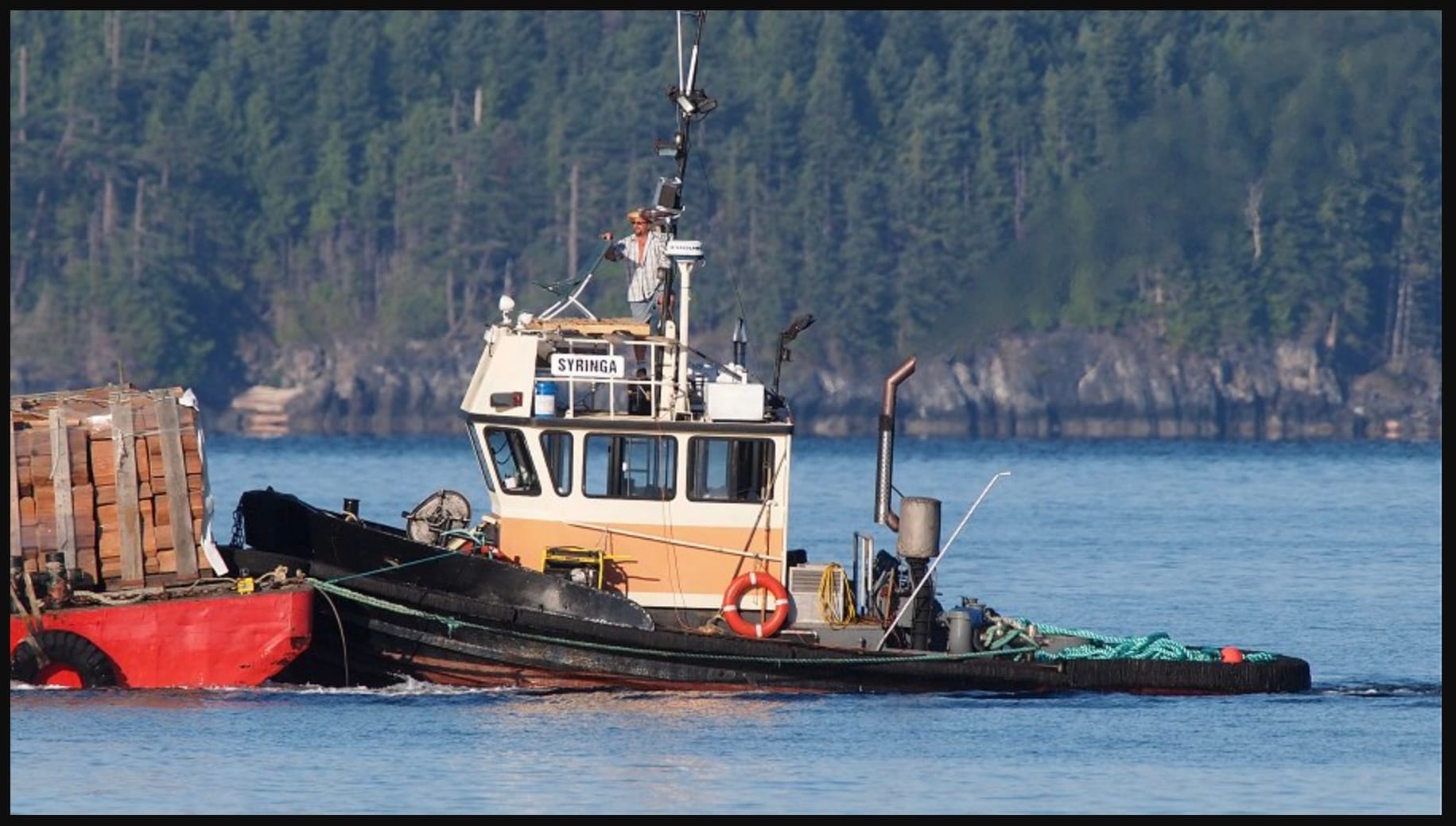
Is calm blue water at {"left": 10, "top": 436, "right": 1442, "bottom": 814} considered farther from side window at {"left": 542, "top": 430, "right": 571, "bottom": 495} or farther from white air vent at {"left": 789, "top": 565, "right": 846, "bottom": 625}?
side window at {"left": 542, "top": 430, "right": 571, "bottom": 495}

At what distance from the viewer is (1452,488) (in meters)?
68.0

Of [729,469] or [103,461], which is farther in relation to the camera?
[729,469]

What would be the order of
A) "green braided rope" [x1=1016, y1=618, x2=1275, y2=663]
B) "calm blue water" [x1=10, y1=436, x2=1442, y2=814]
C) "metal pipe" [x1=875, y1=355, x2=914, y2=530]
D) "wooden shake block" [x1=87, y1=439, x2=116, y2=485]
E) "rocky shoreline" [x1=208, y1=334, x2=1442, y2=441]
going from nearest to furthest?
"calm blue water" [x1=10, y1=436, x2=1442, y2=814] → "wooden shake block" [x1=87, y1=439, x2=116, y2=485] → "metal pipe" [x1=875, y1=355, x2=914, y2=530] → "green braided rope" [x1=1016, y1=618, x2=1275, y2=663] → "rocky shoreline" [x1=208, y1=334, x2=1442, y2=441]

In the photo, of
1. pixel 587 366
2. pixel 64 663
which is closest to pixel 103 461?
pixel 64 663

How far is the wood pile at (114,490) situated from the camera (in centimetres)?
2634

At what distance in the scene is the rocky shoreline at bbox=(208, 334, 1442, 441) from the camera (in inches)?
4877

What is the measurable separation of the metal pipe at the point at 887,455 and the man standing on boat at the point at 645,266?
8.46 ft

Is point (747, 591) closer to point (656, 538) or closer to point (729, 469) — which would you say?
point (656, 538)

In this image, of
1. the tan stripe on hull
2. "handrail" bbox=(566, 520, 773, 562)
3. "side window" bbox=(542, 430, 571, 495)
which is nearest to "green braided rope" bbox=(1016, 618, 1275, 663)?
the tan stripe on hull

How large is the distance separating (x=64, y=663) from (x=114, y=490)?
181 cm

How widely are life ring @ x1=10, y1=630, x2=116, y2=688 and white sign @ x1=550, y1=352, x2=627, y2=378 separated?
5456 mm

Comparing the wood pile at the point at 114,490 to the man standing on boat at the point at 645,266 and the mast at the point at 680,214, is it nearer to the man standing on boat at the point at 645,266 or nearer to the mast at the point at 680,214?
the man standing on boat at the point at 645,266

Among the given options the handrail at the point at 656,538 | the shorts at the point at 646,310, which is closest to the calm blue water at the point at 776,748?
the handrail at the point at 656,538

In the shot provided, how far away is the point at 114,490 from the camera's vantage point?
87.0 ft
